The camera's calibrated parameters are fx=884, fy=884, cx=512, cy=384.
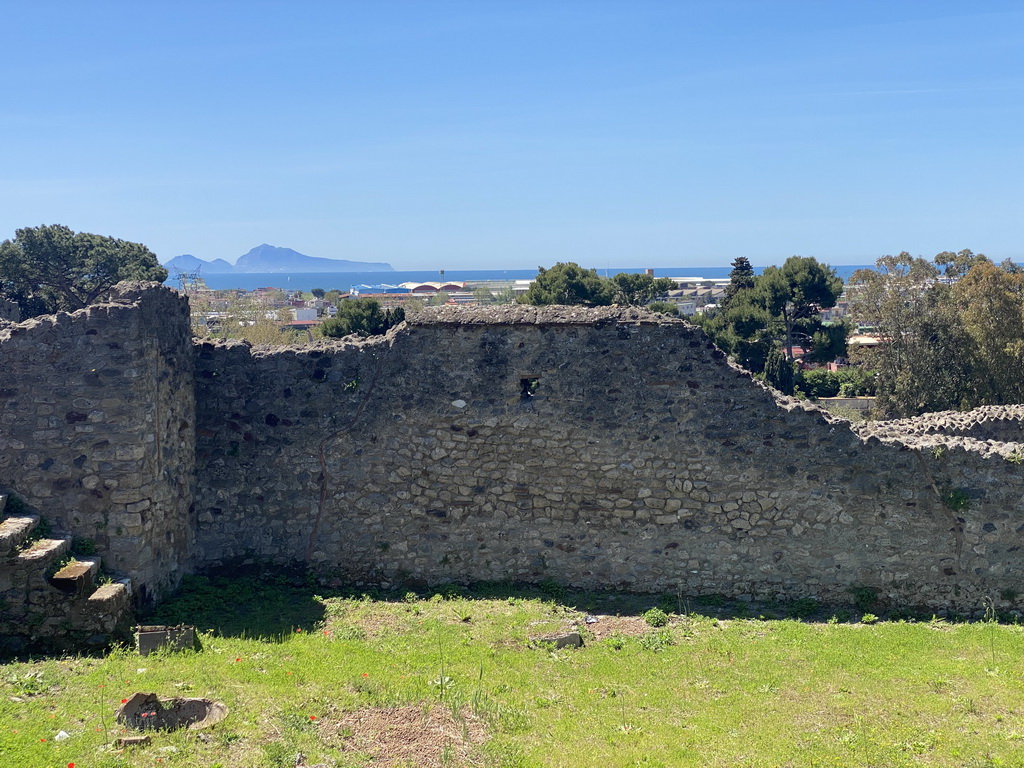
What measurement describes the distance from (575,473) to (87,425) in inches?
216

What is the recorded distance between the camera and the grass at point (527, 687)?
6.72 m

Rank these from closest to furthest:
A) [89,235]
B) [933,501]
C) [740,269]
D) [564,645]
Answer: [564,645], [933,501], [89,235], [740,269]

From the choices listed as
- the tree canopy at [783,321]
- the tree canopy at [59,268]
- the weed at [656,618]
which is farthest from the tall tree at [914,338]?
the tree canopy at [59,268]

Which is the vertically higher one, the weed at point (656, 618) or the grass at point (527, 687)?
the grass at point (527, 687)

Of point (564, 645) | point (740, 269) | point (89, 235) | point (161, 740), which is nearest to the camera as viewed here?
point (161, 740)

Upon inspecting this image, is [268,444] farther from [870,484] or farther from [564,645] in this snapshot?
[870,484]

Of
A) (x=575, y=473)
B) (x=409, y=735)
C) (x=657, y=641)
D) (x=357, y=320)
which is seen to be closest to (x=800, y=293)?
(x=357, y=320)

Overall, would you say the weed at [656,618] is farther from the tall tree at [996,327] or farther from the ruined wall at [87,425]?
the tall tree at [996,327]

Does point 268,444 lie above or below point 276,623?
above

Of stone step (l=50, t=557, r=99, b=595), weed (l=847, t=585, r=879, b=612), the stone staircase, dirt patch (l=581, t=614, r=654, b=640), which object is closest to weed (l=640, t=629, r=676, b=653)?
dirt patch (l=581, t=614, r=654, b=640)

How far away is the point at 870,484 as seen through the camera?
1041 cm

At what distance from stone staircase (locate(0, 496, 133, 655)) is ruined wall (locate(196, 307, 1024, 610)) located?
232cm

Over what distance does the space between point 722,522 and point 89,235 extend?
34.2 meters

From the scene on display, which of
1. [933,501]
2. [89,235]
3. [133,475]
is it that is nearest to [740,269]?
[89,235]
